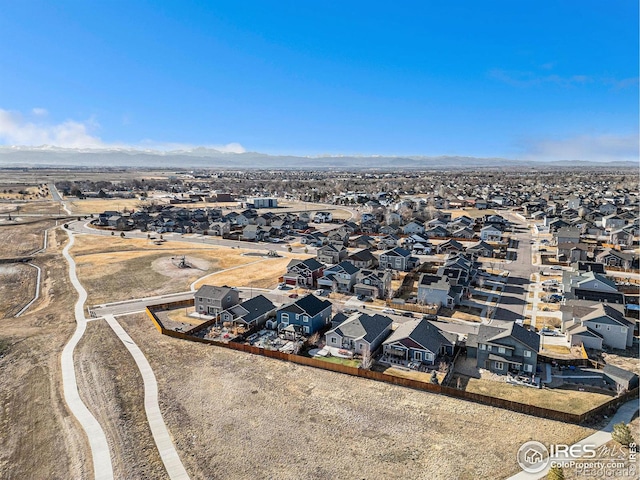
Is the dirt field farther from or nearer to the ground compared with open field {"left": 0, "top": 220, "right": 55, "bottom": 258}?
nearer to the ground

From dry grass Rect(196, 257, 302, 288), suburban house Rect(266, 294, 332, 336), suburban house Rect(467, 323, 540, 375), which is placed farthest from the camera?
dry grass Rect(196, 257, 302, 288)

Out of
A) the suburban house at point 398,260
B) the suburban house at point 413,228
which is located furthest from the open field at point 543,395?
the suburban house at point 413,228

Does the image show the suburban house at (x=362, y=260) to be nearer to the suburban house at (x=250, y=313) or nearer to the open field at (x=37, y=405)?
the suburban house at (x=250, y=313)

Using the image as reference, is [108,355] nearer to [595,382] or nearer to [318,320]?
[318,320]

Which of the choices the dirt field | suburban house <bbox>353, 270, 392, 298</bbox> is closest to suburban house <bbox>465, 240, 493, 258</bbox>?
suburban house <bbox>353, 270, 392, 298</bbox>

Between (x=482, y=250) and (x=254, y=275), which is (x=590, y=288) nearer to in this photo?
(x=482, y=250)

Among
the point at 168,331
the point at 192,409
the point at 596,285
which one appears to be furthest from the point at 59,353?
the point at 596,285

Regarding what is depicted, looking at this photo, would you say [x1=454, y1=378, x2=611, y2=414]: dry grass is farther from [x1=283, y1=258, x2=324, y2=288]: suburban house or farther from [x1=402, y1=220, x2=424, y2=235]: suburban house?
[x1=402, y1=220, x2=424, y2=235]: suburban house
